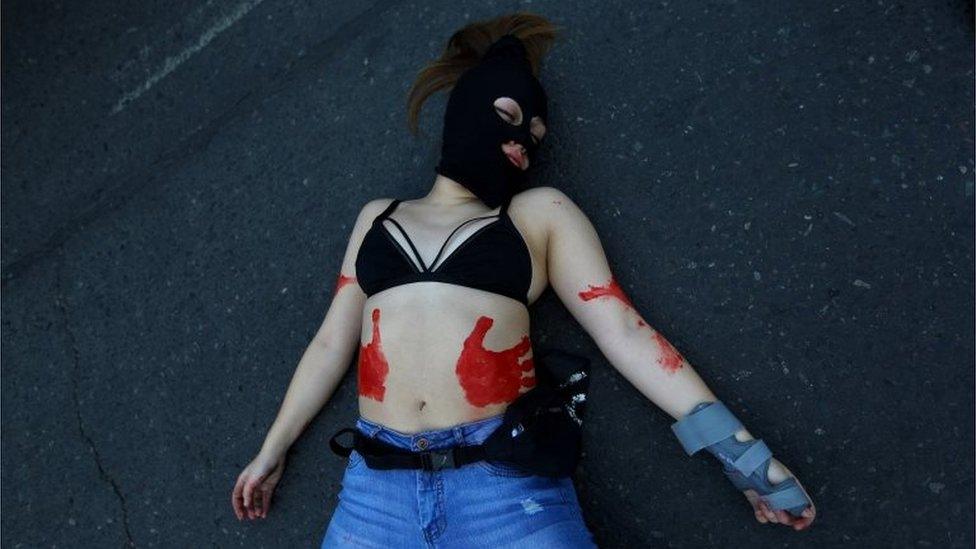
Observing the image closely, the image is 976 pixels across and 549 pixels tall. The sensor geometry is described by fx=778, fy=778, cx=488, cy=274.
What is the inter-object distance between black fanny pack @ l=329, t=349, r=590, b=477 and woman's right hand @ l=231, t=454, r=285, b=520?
47cm

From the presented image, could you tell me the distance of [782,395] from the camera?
2.74 meters

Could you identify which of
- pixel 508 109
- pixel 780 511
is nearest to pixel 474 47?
pixel 508 109

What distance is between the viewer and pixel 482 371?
2.53m

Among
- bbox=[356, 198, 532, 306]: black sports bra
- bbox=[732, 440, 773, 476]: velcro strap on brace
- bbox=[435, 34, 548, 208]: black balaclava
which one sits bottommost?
bbox=[732, 440, 773, 476]: velcro strap on brace

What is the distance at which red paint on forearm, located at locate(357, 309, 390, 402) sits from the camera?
261cm

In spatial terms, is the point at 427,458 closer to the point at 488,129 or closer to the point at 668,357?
the point at 668,357

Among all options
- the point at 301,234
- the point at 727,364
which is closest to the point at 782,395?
the point at 727,364

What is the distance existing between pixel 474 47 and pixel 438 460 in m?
1.58

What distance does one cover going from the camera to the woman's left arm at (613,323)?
2512 millimetres

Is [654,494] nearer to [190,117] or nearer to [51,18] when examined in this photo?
[190,117]

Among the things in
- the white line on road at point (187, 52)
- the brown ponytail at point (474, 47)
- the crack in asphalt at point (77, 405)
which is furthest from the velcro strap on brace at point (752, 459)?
the white line on road at point (187, 52)

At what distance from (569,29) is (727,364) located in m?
1.46

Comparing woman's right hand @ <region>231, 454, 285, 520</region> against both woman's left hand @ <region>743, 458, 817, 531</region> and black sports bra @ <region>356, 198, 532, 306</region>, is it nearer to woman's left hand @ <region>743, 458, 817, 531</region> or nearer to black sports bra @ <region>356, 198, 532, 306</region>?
black sports bra @ <region>356, 198, 532, 306</region>

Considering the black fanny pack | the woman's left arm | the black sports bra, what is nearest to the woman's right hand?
the black fanny pack
